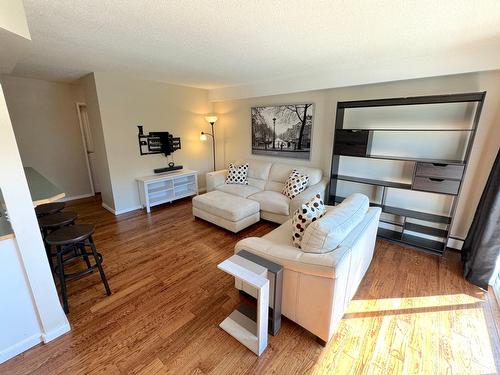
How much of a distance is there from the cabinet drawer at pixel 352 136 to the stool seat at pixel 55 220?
3.33 metres

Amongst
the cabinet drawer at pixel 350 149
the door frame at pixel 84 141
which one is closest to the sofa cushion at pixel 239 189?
the cabinet drawer at pixel 350 149

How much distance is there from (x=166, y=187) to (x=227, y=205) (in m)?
1.78

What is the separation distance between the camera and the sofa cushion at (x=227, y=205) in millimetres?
3129

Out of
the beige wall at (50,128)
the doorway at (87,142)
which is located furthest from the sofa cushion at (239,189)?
the beige wall at (50,128)

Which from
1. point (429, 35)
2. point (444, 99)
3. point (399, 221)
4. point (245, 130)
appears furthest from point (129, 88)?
point (399, 221)

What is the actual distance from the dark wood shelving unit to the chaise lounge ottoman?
1.30 m

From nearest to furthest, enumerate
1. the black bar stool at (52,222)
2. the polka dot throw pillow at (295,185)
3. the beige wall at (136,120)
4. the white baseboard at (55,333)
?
1. the white baseboard at (55,333)
2. the black bar stool at (52,222)
3. the polka dot throw pillow at (295,185)
4. the beige wall at (136,120)

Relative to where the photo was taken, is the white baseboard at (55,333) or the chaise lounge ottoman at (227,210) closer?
the white baseboard at (55,333)

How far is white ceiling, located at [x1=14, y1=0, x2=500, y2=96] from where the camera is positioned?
149cm

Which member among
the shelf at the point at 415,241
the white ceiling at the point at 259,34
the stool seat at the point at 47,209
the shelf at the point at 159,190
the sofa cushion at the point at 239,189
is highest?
the white ceiling at the point at 259,34

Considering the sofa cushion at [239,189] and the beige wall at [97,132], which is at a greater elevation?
the beige wall at [97,132]

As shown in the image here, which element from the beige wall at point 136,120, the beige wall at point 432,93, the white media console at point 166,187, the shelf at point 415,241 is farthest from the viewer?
the white media console at point 166,187

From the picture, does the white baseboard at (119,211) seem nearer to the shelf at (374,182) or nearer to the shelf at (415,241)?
the shelf at (374,182)

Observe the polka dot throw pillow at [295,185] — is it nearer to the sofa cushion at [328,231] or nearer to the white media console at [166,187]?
the sofa cushion at [328,231]
